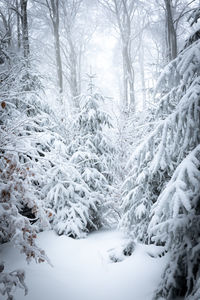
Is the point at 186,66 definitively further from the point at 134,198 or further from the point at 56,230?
the point at 56,230

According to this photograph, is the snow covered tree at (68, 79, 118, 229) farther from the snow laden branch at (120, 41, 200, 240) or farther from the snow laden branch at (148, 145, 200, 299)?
the snow laden branch at (148, 145, 200, 299)

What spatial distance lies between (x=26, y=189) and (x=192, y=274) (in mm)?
2416

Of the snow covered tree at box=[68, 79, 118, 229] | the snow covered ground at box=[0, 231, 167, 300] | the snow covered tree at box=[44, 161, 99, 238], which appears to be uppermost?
the snow covered tree at box=[68, 79, 118, 229]

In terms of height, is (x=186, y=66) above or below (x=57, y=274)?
above

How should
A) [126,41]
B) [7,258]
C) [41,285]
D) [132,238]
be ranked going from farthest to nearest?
1. [126,41]
2. [132,238]
3. [7,258]
4. [41,285]

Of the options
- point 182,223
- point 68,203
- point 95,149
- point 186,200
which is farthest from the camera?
point 95,149

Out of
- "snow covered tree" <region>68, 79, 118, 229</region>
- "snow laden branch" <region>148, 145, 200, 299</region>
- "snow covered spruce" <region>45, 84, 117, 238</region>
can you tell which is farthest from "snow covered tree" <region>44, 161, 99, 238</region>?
"snow laden branch" <region>148, 145, 200, 299</region>

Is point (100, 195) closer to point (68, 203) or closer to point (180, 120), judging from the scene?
point (68, 203)

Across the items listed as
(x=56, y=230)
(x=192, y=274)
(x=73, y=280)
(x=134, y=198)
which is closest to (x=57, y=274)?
(x=73, y=280)

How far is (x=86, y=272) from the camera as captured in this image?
4602 mm

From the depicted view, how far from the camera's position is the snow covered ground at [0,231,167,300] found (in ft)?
12.8

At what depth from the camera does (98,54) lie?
25328 millimetres

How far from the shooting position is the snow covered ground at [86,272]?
390 centimetres

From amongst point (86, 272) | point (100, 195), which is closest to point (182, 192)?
point (86, 272)
